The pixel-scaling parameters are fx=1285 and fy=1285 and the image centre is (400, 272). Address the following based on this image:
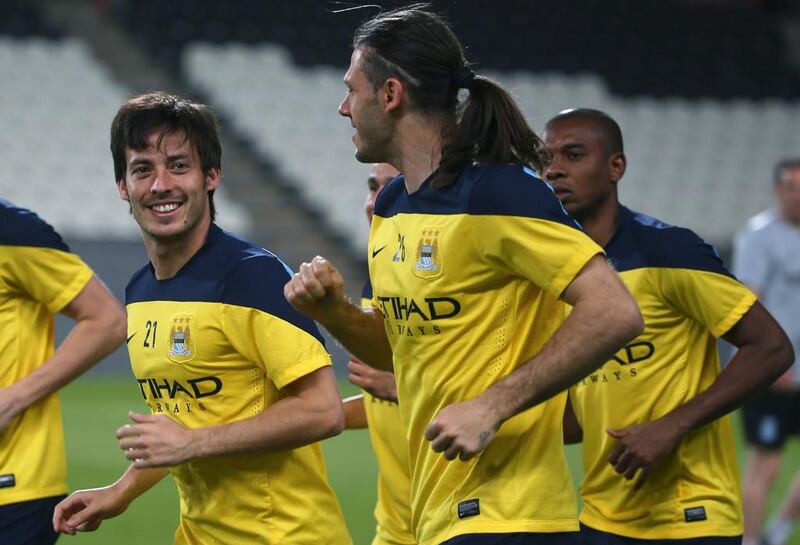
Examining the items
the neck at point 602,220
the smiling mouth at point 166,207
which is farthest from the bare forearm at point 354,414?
the smiling mouth at point 166,207

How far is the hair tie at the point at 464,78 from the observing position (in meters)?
3.47

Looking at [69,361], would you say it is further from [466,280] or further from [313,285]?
[466,280]

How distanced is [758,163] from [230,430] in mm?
18590

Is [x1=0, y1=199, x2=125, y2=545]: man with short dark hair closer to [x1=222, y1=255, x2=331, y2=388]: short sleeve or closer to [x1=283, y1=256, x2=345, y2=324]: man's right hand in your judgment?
[x1=222, y1=255, x2=331, y2=388]: short sleeve

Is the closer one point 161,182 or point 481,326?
point 481,326

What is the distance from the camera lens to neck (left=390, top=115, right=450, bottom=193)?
3.52 meters

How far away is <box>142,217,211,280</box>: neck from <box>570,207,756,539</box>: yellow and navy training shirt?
59.1 inches

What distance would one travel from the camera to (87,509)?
3.88 metres

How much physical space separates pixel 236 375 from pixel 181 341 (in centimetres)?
18

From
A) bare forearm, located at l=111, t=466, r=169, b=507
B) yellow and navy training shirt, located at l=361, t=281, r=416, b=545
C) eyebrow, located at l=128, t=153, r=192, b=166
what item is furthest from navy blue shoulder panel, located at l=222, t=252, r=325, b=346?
yellow and navy training shirt, located at l=361, t=281, r=416, b=545

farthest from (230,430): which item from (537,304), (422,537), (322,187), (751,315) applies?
(322,187)

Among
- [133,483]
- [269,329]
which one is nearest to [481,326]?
[269,329]

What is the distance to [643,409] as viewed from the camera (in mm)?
4449

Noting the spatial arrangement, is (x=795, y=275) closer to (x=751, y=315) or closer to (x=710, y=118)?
(x=751, y=315)
